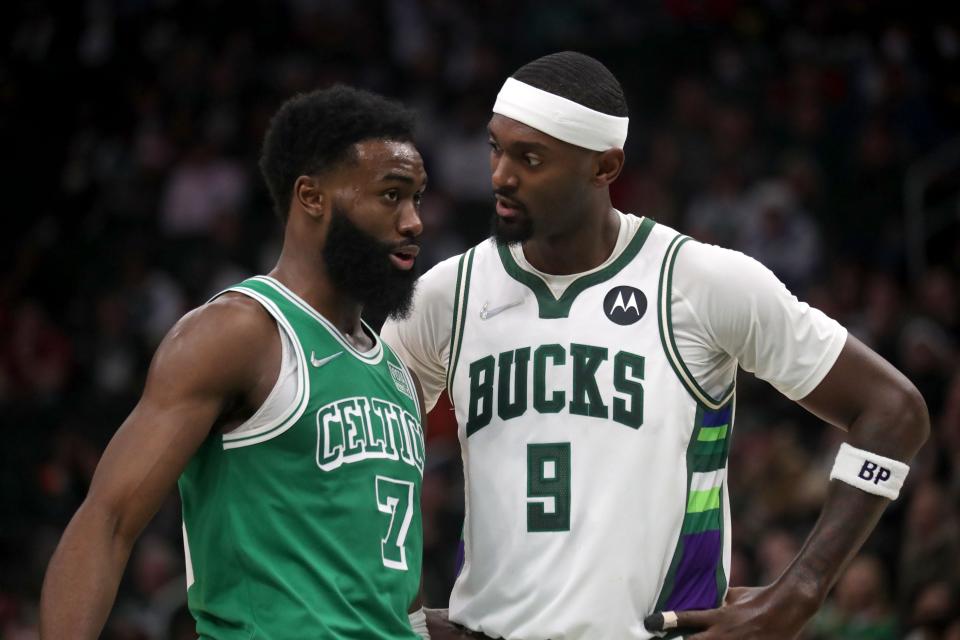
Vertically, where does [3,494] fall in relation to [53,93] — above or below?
below

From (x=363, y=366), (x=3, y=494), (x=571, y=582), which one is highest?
(x=363, y=366)

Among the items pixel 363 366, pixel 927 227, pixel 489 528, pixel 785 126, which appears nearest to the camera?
pixel 363 366

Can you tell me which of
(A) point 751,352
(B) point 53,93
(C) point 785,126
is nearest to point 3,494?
(B) point 53,93

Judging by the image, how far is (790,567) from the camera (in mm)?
4035

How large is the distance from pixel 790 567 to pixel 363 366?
1254mm

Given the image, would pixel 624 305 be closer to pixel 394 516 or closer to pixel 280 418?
pixel 394 516

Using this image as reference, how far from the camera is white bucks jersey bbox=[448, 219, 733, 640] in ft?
13.3

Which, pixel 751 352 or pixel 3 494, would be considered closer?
pixel 751 352

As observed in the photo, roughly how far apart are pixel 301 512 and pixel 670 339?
1.14 meters

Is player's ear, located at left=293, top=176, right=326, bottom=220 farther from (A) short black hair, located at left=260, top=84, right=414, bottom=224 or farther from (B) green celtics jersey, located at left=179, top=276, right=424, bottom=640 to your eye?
(B) green celtics jersey, located at left=179, top=276, right=424, bottom=640

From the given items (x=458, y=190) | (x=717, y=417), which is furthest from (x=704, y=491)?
(x=458, y=190)

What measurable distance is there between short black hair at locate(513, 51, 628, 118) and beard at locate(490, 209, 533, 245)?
35cm

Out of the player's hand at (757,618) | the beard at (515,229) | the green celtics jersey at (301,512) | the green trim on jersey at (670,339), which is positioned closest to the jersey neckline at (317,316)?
the green celtics jersey at (301,512)

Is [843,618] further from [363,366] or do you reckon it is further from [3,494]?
[3,494]
